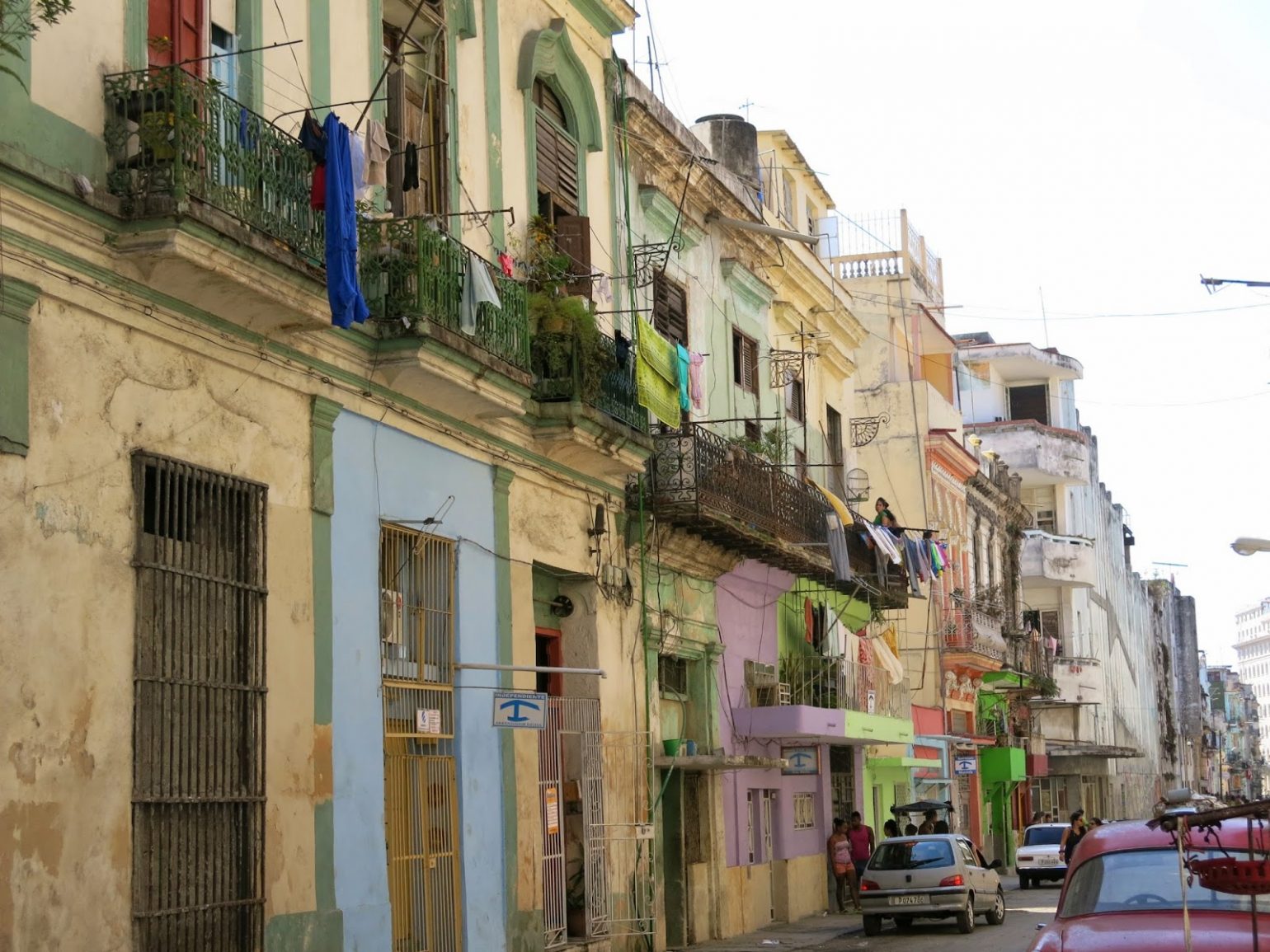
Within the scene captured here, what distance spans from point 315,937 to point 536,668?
Answer: 3.69 meters

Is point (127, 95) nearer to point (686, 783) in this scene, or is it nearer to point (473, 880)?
point (473, 880)

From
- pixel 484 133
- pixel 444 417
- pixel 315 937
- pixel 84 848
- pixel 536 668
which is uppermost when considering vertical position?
pixel 484 133

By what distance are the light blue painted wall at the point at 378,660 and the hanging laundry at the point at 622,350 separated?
279cm

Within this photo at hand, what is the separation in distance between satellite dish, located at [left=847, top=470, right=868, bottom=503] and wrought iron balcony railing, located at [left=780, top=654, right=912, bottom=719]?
10.1 feet

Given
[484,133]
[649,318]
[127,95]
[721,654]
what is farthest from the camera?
[721,654]

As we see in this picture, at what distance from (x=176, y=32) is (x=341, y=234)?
5.95ft

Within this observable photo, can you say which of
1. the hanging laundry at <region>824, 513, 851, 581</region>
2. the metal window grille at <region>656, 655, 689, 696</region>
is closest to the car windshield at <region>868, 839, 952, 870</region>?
the metal window grille at <region>656, 655, 689, 696</region>

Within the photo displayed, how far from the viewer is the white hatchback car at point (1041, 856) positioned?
36438 millimetres

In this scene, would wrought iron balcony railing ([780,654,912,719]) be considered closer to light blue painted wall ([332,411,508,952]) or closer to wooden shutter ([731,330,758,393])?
wooden shutter ([731,330,758,393])

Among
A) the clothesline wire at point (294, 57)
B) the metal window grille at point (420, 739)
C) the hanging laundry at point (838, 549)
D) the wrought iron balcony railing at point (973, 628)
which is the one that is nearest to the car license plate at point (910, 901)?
the hanging laundry at point (838, 549)

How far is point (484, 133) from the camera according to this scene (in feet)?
58.0

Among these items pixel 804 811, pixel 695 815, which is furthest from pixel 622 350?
pixel 804 811

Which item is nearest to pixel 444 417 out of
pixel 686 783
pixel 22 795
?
pixel 22 795

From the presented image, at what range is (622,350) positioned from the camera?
19.6m
